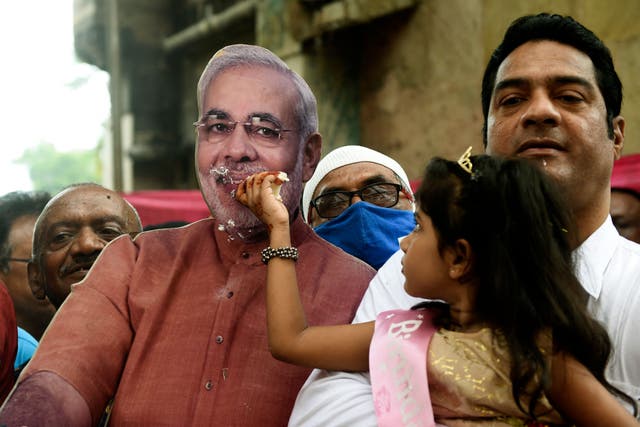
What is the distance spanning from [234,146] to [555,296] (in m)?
1.09

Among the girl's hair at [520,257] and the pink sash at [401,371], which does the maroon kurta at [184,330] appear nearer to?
the pink sash at [401,371]

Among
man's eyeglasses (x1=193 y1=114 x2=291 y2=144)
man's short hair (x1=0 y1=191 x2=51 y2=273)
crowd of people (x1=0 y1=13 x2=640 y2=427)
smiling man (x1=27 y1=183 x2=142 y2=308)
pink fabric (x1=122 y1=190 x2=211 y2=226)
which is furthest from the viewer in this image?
pink fabric (x1=122 y1=190 x2=211 y2=226)

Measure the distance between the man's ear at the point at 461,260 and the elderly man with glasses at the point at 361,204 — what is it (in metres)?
1.30

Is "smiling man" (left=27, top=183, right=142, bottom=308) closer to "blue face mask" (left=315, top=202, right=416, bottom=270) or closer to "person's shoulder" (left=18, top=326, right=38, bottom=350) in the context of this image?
"person's shoulder" (left=18, top=326, right=38, bottom=350)

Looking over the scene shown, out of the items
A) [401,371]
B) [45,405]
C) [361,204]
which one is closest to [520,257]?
[401,371]

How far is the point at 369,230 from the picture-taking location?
3.58 metres

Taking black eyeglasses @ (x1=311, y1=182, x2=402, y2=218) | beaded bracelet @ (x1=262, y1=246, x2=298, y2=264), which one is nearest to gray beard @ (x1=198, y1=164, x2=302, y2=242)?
beaded bracelet @ (x1=262, y1=246, x2=298, y2=264)

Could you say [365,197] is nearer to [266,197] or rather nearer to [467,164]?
[266,197]

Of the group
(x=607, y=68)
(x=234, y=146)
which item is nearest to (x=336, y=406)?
(x=234, y=146)

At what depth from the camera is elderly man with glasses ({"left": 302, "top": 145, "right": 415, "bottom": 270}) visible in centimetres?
356

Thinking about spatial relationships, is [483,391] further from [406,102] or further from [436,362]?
[406,102]

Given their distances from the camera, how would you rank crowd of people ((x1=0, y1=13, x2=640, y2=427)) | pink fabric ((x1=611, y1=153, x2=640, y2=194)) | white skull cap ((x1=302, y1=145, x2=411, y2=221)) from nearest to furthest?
crowd of people ((x1=0, y1=13, x2=640, y2=427)) → white skull cap ((x1=302, y1=145, x2=411, y2=221)) → pink fabric ((x1=611, y1=153, x2=640, y2=194))

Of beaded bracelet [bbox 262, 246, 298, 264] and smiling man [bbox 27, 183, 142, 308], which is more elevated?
beaded bracelet [bbox 262, 246, 298, 264]

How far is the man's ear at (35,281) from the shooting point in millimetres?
3938
